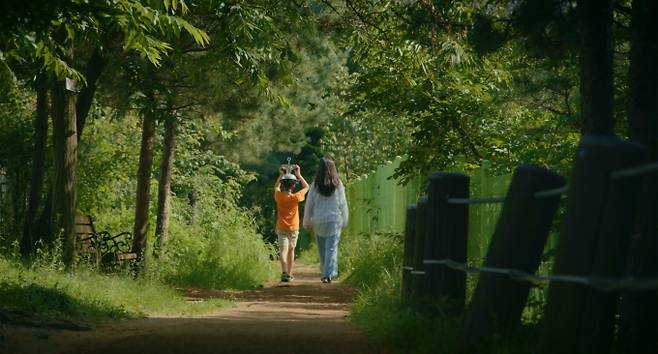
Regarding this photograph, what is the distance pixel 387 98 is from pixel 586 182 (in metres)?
9.87

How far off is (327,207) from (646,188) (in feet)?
42.8

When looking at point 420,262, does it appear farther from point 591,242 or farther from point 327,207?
point 327,207

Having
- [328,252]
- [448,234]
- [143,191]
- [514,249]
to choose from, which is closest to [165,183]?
[143,191]

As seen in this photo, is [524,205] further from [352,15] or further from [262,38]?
[352,15]

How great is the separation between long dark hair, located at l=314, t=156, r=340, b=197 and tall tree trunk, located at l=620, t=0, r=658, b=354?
38.8 ft

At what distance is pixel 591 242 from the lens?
17.4 ft

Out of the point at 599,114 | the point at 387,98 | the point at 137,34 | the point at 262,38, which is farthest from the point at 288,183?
the point at 599,114

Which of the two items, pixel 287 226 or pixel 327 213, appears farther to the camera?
pixel 287 226

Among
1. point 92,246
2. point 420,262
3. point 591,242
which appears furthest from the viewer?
point 92,246

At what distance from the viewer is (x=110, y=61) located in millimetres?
16422

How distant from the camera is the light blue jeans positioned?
19281 millimetres

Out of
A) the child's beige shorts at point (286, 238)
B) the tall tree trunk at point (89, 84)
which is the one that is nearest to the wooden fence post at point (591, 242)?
the tall tree trunk at point (89, 84)

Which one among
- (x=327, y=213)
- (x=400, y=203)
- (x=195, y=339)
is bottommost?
(x=195, y=339)

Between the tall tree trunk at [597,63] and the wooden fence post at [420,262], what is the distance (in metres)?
1.63
